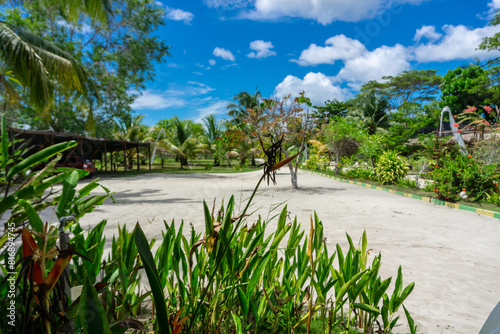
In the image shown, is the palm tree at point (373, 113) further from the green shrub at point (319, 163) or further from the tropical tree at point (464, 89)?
the green shrub at point (319, 163)

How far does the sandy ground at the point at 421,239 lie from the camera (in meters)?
2.49

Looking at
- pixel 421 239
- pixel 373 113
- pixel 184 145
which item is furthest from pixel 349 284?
pixel 373 113

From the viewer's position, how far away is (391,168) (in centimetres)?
1186

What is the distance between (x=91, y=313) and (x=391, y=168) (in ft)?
42.7

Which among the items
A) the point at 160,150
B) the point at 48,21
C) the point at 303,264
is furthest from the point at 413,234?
the point at 160,150

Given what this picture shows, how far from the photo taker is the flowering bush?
7.46 m

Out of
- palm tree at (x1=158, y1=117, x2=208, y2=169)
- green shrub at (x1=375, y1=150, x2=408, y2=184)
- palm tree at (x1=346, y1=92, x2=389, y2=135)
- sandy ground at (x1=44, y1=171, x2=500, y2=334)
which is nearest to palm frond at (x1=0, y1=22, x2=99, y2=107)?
sandy ground at (x1=44, y1=171, x2=500, y2=334)

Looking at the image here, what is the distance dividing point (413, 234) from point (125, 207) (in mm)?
6437

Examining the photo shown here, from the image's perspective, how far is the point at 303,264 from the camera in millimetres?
1581

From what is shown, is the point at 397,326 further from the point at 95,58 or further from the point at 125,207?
the point at 95,58

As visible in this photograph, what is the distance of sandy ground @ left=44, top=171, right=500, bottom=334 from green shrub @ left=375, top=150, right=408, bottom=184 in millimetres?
3338

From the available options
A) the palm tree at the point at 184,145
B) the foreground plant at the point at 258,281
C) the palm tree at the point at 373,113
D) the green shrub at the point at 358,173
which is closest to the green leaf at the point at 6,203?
the foreground plant at the point at 258,281

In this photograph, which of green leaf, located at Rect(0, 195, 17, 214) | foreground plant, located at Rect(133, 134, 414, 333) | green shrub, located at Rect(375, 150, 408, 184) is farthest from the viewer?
green shrub, located at Rect(375, 150, 408, 184)

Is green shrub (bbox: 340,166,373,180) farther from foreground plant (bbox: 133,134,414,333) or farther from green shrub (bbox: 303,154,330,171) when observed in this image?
foreground plant (bbox: 133,134,414,333)
